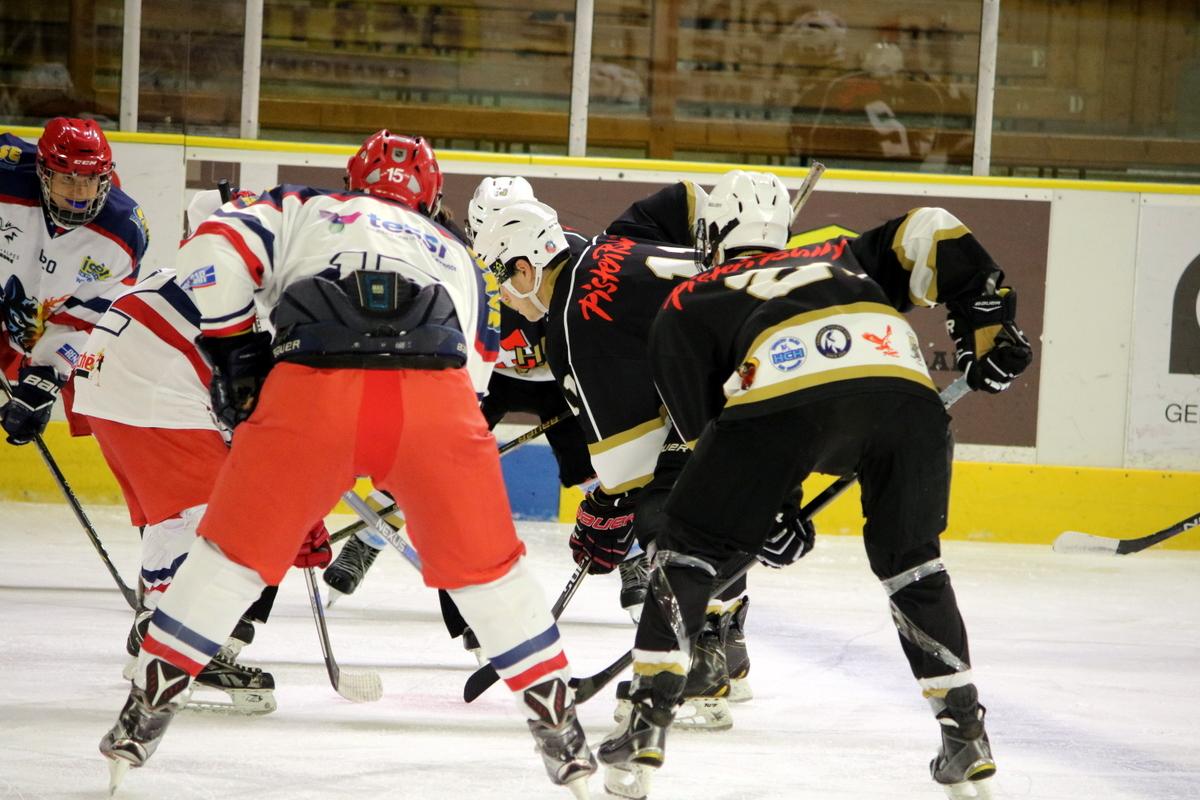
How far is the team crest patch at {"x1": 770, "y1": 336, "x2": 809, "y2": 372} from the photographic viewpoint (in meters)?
2.26

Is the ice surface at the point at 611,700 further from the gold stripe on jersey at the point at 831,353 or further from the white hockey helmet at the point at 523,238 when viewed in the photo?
the white hockey helmet at the point at 523,238

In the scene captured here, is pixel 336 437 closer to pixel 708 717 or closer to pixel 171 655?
pixel 171 655

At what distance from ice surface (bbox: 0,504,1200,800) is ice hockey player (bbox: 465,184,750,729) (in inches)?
6.0

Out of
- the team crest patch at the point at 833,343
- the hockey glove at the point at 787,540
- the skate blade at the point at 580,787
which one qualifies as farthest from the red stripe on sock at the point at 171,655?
the team crest patch at the point at 833,343

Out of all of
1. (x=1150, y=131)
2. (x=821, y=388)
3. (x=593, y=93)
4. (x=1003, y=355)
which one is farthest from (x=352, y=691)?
(x=1150, y=131)

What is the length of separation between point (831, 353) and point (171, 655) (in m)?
1.09

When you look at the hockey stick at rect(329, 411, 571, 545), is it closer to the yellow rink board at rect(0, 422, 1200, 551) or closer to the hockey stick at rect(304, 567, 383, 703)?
the hockey stick at rect(304, 567, 383, 703)

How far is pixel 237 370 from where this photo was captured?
224 centimetres

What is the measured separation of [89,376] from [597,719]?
1.27 metres

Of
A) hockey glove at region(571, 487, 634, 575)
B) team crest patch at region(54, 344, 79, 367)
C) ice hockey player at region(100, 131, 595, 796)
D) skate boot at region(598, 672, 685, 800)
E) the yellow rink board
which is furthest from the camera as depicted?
the yellow rink board

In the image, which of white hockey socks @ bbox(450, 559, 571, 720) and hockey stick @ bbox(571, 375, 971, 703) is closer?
white hockey socks @ bbox(450, 559, 571, 720)

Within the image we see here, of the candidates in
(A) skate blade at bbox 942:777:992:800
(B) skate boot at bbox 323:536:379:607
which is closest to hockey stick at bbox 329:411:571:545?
(B) skate boot at bbox 323:536:379:607

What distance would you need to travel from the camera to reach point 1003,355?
2.39 m

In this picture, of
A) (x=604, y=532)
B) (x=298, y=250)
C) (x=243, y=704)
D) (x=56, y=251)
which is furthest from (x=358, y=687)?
(x=56, y=251)
